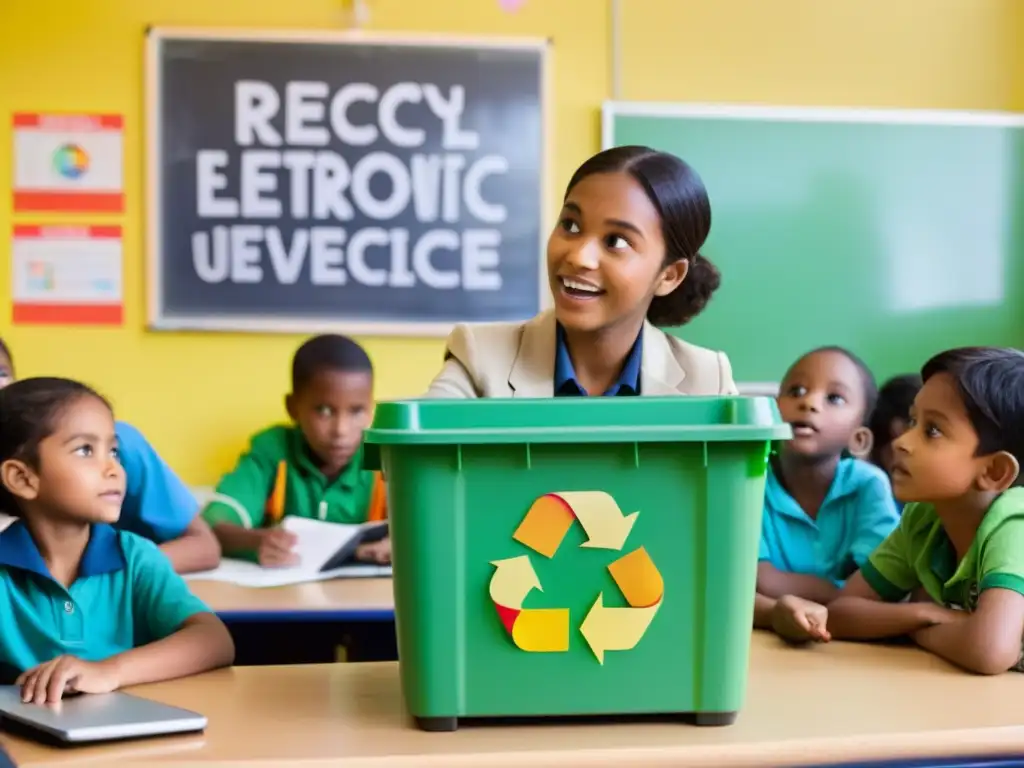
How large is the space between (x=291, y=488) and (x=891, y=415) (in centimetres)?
146

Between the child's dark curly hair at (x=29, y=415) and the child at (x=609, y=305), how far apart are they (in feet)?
1.62

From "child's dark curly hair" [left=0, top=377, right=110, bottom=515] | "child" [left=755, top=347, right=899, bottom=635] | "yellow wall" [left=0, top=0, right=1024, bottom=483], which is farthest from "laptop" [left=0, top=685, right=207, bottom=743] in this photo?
"yellow wall" [left=0, top=0, right=1024, bottom=483]

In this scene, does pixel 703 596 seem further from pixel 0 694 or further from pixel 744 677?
pixel 0 694

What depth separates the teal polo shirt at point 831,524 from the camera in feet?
6.48

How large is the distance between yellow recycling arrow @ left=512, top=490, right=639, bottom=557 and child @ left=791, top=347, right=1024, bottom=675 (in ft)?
1.54

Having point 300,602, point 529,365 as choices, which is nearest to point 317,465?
point 300,602

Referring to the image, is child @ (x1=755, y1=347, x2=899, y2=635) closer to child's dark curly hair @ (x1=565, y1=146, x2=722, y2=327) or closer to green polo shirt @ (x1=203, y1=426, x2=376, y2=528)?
child's dark curly hair @ (x1=565, y1=146, x2=722, y2=327)

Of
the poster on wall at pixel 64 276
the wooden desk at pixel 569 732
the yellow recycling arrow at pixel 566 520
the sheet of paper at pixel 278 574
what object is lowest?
the sheet of paper at pixel 278 574

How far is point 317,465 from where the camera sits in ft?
9.36

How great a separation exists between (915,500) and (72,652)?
1056mm

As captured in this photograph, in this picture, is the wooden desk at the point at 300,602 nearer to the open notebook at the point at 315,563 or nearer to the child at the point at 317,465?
the open notebook at the point at 315,563

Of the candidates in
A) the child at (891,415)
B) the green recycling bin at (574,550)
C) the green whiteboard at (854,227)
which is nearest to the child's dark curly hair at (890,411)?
the child at (891,415)

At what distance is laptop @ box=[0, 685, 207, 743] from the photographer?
3.28 ft

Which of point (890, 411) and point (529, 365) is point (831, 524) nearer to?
point (529, 365)
